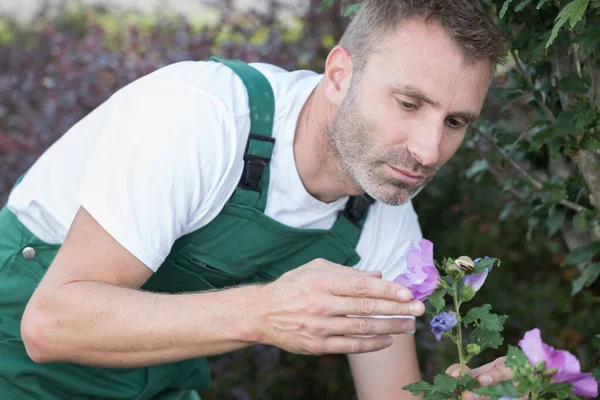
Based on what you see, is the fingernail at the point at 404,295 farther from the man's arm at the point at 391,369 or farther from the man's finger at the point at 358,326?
the man's arm at the point at 391,369

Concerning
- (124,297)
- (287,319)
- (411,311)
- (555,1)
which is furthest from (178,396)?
(555,1)

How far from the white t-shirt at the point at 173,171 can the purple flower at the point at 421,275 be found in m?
0.59

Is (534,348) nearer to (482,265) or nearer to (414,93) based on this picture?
(482,265)

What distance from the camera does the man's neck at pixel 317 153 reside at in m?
2.19

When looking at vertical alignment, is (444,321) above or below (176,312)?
above

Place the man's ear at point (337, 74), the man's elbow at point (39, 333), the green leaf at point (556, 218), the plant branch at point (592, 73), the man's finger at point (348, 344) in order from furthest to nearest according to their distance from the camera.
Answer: the green leaf at point (556, 218) → the man's ear at point (337, 74) → the plant branch at point (592, 73) → the man's elbow at point (39, 333) → the man's finger at point (348, 344)

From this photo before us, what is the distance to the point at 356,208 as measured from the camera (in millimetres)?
2305

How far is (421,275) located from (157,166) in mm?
654

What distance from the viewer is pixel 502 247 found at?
3898 millimetres

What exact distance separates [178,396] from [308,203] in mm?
760

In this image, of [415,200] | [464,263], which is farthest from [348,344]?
[415,200]

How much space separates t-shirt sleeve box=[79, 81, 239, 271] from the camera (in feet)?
5.95

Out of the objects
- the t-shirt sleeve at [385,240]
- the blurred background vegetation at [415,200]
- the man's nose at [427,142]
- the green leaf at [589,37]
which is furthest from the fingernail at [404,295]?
the blurred background vegetation at [415,200]

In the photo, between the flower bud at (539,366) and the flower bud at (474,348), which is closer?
the flower bud at (539,366)
